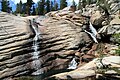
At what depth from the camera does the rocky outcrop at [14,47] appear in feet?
120

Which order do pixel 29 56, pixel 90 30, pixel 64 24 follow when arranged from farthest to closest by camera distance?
pixel 90 30
pixel 64 24
pixel 29 56

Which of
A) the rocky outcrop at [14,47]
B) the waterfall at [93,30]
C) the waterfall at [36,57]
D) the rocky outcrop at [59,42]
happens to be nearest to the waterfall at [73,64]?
the rocky outcrop at [59,42]

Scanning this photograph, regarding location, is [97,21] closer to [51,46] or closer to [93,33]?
[93,33]

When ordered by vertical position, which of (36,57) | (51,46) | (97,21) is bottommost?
(36,57)

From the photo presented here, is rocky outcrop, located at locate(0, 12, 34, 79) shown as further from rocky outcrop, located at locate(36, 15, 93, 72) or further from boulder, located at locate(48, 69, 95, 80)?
boulder, located at locate(48, 69, 95, 80)

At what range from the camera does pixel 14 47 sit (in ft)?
125

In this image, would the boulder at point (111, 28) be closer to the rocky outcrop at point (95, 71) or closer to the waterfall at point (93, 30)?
the waterfall at point (93, 30)

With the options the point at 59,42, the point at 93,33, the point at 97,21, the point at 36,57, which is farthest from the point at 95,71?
the point at 97,21

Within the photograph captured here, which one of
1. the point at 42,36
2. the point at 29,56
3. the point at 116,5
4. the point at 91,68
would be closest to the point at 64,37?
the point at 42,36

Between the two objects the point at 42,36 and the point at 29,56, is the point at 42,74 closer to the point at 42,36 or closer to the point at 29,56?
the point at 29,56

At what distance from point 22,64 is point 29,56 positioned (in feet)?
6.12

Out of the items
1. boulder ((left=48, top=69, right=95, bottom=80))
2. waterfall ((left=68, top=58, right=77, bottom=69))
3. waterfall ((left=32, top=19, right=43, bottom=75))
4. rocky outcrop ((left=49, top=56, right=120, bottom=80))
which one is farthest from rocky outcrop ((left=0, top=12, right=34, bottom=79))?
boulder ((left=48, top=69, right=95, bottom=80))

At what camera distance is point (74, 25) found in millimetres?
46688

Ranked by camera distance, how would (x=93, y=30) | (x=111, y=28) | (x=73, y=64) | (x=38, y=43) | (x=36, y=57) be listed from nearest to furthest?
1. (x=36, y=57)
2. (x=73, y=64)
3. (x=38, y=43)
4. (x=111, y=28)
5. (x=93, y=30)
